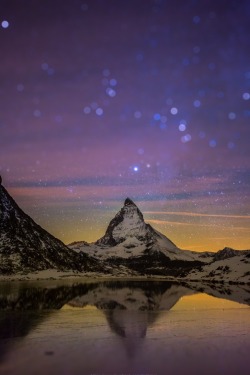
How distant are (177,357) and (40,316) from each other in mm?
26076

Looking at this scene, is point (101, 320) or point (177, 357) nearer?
point (177, 357)

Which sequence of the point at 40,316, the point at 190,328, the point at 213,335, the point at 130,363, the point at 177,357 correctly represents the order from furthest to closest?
1. the point at 40,316
2. the point at 190,328
3. the point at 213,335
4. the point at 177,357
5. the point at 130,363

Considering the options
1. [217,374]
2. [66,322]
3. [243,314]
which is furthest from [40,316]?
[217,374]

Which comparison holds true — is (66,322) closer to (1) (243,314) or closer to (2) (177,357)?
(2) (177,357)

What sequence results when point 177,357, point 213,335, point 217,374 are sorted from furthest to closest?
1. point 213,335
2. point 177,357
3. point 217,374

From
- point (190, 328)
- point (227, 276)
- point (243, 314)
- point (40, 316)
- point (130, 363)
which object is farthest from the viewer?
point (227, 276)

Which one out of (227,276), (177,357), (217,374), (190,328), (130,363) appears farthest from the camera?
(227,276)

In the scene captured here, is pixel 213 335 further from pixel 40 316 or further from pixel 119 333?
pixel 40 316

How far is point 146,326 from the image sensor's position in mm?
41375

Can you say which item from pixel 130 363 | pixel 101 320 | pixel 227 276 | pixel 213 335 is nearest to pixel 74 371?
pixel 130 363

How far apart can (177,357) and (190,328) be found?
14908 millimetres

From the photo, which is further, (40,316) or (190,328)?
(40,316)

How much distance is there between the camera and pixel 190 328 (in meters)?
41.2

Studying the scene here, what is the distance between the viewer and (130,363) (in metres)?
25.2
